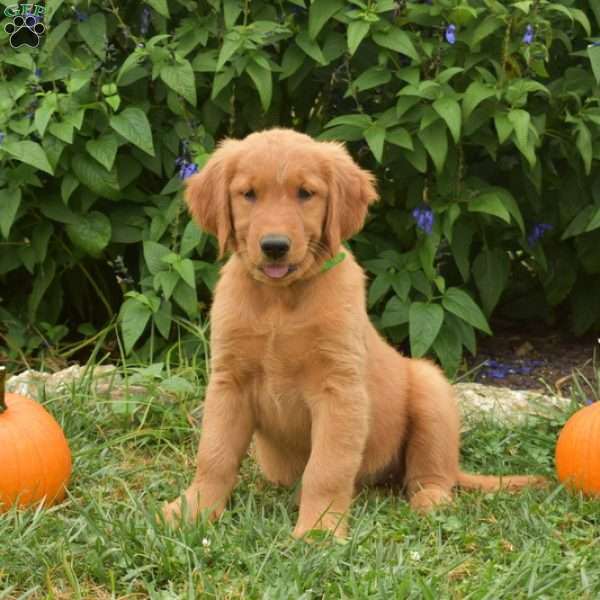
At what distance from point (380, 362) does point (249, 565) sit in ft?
3.80

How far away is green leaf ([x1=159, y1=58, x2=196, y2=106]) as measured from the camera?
529 cm

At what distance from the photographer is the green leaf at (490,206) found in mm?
5359

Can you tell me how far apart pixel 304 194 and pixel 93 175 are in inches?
74.7

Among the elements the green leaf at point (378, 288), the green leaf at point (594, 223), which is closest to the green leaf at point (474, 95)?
the green leaf at point (594, 223)

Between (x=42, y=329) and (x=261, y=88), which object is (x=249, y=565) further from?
(x=42, y=329)

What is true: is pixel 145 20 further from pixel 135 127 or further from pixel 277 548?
pixel 277 548

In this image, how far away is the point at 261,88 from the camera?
17.3 feet

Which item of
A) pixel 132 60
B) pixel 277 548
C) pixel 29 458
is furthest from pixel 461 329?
pixel 29 458

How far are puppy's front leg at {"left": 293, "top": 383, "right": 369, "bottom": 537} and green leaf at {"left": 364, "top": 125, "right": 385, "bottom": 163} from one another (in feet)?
4.50

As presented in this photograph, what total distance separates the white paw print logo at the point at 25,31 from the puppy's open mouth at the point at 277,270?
239cm

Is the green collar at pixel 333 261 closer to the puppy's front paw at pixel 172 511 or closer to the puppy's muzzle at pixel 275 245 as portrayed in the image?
the puppy's muzzle at pixel 275 245

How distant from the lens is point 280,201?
392 cm

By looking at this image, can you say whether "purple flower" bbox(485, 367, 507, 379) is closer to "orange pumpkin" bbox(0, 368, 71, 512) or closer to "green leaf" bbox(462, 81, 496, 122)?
"green leaf" bbox(462, 81, 496, 122)

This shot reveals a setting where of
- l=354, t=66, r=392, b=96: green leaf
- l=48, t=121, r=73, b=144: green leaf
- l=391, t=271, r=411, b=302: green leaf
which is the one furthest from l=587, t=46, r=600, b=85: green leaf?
l=48, t=121, r=73, b=144: green leaf
